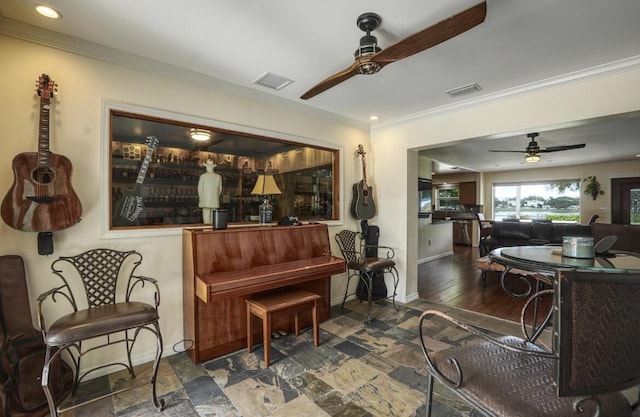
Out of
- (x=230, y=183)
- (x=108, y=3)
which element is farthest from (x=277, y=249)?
(x=108, y=3)

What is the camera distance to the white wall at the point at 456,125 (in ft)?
8.26

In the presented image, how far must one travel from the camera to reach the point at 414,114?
12.4 ft

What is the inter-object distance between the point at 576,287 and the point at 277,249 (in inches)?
95.6

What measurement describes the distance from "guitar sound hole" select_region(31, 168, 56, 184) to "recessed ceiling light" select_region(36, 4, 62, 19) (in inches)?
39.3

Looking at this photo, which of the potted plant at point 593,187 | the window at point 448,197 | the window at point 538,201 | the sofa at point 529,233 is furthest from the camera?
the window at point 448,197

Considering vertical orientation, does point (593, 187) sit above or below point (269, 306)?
above

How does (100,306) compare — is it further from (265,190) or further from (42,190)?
(265,190)

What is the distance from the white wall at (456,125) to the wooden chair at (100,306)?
3024 mm

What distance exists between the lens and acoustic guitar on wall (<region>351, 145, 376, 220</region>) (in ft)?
13.3

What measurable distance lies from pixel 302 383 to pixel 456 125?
3.15 m

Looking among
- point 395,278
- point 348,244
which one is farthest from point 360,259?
point 395,278

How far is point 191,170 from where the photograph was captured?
2.95 metres

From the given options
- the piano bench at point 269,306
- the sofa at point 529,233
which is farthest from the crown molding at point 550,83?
the sofa at point 529,233

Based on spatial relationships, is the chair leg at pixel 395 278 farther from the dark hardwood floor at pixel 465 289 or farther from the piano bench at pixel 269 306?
the piano bench at pixel 269 306
